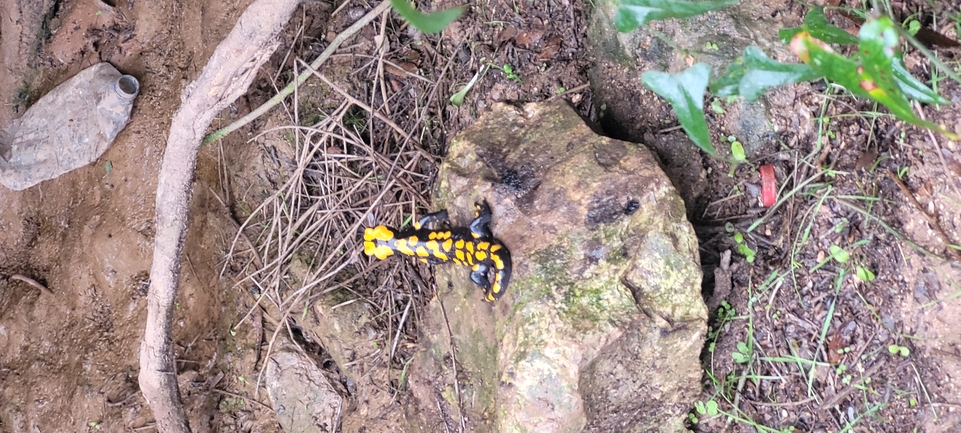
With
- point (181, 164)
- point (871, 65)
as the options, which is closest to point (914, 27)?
point (871, 65)

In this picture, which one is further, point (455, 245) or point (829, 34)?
point (455, 245)

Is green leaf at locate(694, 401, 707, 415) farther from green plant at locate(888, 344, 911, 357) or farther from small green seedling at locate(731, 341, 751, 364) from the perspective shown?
green plant at locate(888, 344, 911, 357)

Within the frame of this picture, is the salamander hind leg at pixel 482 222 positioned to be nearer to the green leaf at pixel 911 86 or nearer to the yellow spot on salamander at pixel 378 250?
the yellow spot on salamander at pixel 378 250

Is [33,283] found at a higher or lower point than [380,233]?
lower

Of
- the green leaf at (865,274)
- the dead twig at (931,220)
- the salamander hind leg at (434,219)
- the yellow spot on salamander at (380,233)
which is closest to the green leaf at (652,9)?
the dead twig at (931,220)

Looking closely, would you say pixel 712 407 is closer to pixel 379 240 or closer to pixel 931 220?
pixel 931 220

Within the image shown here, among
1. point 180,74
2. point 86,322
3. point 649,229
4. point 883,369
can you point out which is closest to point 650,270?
point 649,229

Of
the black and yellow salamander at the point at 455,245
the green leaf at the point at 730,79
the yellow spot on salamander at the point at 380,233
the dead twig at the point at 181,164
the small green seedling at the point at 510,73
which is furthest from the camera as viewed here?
the yellow spot on salamander at the point at 380,233
